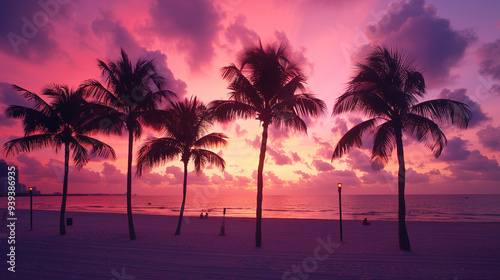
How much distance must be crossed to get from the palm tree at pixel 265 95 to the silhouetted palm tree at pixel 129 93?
3.55m

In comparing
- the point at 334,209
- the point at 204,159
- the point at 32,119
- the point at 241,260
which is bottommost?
the point at 334,209

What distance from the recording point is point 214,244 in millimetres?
14156

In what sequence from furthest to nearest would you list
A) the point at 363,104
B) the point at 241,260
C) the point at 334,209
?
the point at 334,209 → the point at 363,104 → the point at 241,260

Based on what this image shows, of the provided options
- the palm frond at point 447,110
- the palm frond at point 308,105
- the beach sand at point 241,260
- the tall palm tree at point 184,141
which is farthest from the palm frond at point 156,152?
the palm frond at point 447,110

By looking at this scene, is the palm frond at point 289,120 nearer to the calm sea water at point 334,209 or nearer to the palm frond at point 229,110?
the palm frond at point 229,110

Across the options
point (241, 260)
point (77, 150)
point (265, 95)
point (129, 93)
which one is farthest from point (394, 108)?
point (77, 150)

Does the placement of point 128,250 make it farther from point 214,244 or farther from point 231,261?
point 231,261

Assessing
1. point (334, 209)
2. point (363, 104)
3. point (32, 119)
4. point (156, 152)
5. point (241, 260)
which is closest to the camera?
point (241, 260)

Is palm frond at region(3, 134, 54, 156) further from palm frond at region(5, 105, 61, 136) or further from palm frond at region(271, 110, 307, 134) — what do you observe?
palm frond at region(271, 110, 307, 134)

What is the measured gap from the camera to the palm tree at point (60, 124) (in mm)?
15420

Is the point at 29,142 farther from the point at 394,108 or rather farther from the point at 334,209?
the point at 334,209

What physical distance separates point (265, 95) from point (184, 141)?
21.0 ft

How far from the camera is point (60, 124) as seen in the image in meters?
16.6

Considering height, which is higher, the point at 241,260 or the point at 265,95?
the point at 265,95
